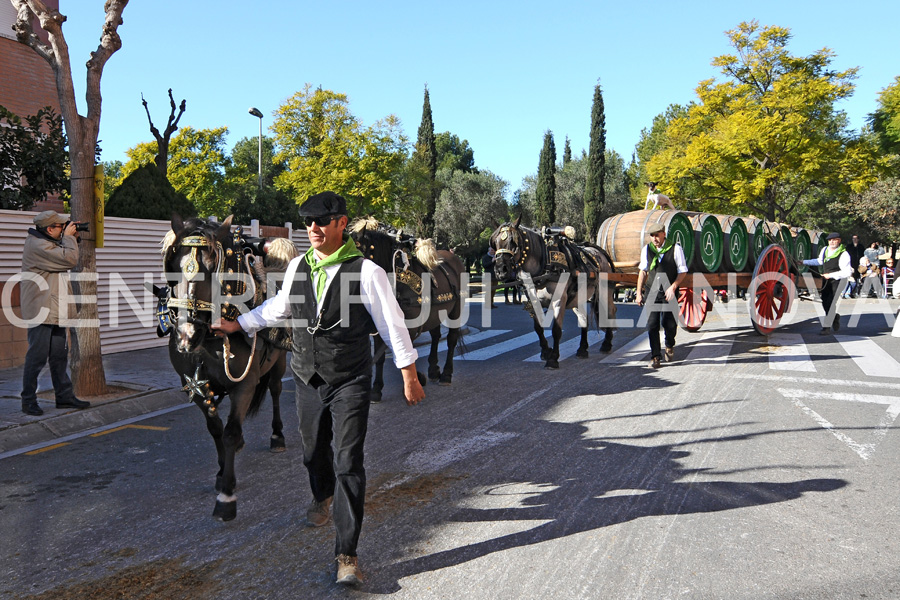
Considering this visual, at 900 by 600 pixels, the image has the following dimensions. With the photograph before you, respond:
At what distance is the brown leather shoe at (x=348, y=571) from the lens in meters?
3.36

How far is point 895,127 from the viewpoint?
3278 cm

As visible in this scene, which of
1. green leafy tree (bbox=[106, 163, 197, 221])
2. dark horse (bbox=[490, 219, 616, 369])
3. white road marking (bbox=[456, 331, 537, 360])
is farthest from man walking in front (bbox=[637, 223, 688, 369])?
green leafy tree (bbox=[106, 163, 197, 221])

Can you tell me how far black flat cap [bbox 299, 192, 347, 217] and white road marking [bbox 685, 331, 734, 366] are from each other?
25.8 feet

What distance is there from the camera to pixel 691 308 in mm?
13125

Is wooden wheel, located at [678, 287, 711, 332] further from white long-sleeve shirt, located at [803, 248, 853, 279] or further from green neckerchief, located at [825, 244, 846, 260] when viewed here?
green neckerchief, located at [825, 244, 846, 260]

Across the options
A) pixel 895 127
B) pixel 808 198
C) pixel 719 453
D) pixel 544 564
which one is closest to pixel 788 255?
pixel 719 453

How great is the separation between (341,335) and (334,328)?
53mm

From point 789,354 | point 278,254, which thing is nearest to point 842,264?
point 789,354

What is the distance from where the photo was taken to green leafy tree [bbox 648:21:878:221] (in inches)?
1062

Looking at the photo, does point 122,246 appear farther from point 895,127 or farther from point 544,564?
point 895,127

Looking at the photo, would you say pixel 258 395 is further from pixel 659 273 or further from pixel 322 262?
pixel 659 273

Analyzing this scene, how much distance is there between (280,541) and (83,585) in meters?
1.02

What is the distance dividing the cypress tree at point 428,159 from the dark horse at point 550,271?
906 inches

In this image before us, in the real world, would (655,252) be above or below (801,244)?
below
